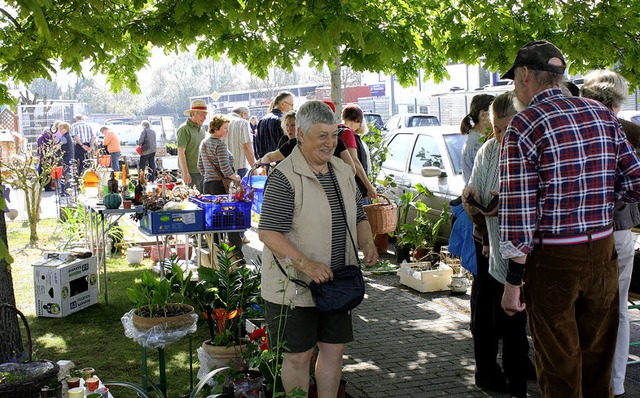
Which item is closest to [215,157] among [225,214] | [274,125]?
[274,125]

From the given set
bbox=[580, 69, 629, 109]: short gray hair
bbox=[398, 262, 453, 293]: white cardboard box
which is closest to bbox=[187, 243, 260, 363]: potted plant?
bbox=[580, 69, 629, 109]: short gray hair

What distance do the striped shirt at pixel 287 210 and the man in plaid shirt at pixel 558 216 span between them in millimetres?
951

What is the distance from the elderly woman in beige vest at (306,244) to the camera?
13.2 feet

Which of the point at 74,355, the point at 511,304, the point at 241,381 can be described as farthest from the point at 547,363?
the point at 74,355

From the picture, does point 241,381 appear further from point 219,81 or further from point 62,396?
point 219,81

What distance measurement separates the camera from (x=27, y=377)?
13.0 ft

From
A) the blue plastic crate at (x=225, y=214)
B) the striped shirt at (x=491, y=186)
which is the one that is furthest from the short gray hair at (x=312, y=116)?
the blue plastic crate at (x=225, y=214)

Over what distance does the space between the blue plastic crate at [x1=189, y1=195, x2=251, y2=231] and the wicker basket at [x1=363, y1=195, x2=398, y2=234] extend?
1.86m

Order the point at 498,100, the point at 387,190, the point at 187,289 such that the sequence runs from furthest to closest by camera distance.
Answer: the point at 387,190 < the point at 187,289 < the point at 498,100

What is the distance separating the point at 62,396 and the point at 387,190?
259 inches

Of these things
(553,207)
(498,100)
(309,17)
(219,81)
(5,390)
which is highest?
(219,81)

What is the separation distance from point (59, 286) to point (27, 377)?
364 centimetres

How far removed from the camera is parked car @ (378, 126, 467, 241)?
916cm

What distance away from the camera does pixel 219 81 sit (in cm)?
10831
